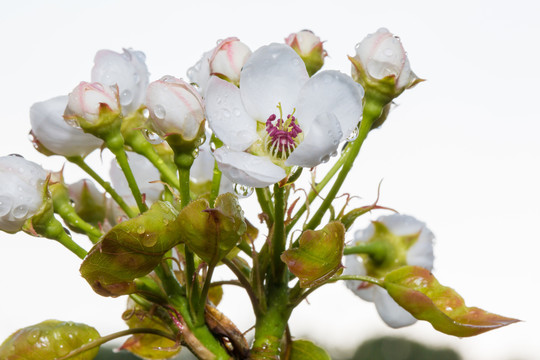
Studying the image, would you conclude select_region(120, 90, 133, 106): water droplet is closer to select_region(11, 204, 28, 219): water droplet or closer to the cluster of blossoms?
the cluster of blossoms

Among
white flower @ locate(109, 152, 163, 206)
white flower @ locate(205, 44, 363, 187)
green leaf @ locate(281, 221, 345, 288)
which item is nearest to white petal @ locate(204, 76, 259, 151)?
white flower @ locate(205, 44, 363, 187)

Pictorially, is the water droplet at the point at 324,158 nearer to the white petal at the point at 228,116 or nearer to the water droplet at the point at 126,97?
the white petal at the point at 228,116

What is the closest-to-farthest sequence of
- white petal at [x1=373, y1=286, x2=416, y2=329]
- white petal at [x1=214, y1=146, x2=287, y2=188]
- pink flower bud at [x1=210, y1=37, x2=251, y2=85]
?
white petal at [x1=214, y1=146, x2=287, y2=188]
pink flower bud at [x1=210, y1=37, x2=251, y2=85]
white petal at [x1=373, y1=286, x2=416, y2=329]

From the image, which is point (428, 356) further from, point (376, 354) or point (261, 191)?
point (261, 191)

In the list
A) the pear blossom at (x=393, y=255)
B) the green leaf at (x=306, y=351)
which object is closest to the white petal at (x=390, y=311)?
the pear blossom at (x=393, y=255)

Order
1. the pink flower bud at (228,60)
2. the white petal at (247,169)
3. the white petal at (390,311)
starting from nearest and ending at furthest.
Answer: the white petal at (247,169) < the pink flower bud at (228,60) < the white petal at (390,311)

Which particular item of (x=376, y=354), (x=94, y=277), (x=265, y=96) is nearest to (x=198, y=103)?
(x=265, y=96)
